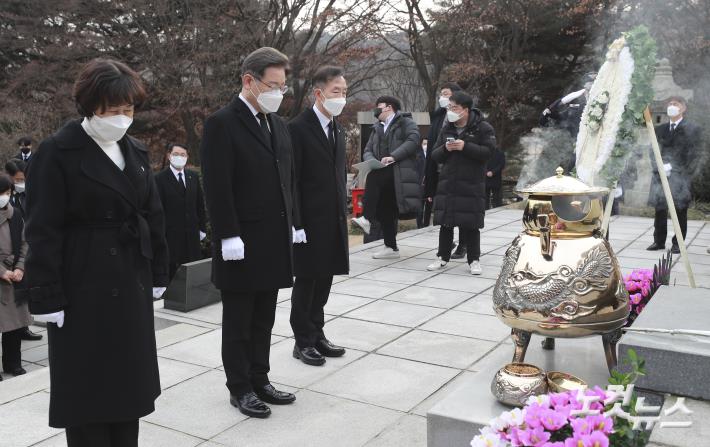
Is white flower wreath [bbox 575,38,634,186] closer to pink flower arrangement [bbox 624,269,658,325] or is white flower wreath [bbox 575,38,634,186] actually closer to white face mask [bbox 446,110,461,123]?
pink flower arrangement [bbox 624,269,658,325]

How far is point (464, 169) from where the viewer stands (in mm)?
→ 6992

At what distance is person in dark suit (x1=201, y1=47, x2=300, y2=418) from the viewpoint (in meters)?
3.48

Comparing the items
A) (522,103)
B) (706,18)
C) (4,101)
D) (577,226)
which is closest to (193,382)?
(577,226)

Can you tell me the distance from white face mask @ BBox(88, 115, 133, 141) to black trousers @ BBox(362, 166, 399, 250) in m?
5.42

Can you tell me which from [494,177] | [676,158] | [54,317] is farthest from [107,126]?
[494,177]

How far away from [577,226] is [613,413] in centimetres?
109

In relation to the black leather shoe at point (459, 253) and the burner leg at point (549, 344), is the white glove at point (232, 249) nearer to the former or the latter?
the burner leg at point (549, 344)

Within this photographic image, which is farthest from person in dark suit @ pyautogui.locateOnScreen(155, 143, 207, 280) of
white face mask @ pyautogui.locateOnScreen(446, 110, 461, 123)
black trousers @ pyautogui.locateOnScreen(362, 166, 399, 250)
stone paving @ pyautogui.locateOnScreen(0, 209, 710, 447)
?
white face mask @ pyautogui.locateOnScreen(446, 110, 461, 123)

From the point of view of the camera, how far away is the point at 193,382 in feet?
13.5

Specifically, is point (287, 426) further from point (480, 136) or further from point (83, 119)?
point (480, 136)

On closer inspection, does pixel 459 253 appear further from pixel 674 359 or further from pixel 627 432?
pixel 627 432

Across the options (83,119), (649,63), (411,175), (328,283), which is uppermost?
(649,63)

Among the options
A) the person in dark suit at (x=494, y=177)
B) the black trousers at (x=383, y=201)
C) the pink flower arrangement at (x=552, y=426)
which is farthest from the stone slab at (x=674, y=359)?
the person in dark suit at (x=494, y=177)

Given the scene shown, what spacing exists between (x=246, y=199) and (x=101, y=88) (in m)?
1.18
